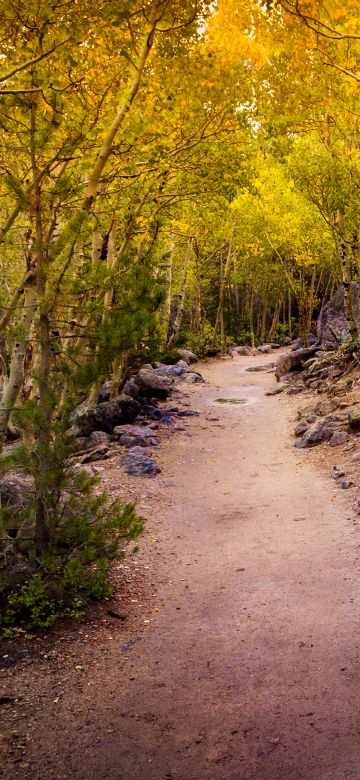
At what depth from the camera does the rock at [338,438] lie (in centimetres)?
1109

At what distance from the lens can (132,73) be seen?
8.81 meters

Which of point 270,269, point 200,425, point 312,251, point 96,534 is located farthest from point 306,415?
point 270,269

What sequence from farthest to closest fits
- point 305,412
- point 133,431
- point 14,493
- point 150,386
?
point 150,386 → point 305,412 → point 133,431 → point 14,493

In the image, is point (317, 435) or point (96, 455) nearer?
point (96, 455)

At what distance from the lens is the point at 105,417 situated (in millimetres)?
13031

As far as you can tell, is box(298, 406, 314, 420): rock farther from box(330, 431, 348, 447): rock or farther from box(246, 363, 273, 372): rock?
box(246, 363, 273, 372): rock

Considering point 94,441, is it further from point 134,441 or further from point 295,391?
point 295,391

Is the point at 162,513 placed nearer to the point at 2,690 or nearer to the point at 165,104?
the point at 2,690

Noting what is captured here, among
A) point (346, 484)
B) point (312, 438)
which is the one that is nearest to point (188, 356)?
point (312, 438)

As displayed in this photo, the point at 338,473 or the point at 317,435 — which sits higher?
the point at 317,435

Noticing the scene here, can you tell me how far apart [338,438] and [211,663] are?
7117mm

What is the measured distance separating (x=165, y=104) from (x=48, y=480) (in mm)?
6122

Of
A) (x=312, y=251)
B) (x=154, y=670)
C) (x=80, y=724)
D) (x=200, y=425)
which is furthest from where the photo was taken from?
(x=312, y=251)

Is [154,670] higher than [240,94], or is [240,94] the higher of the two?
[240,94]
